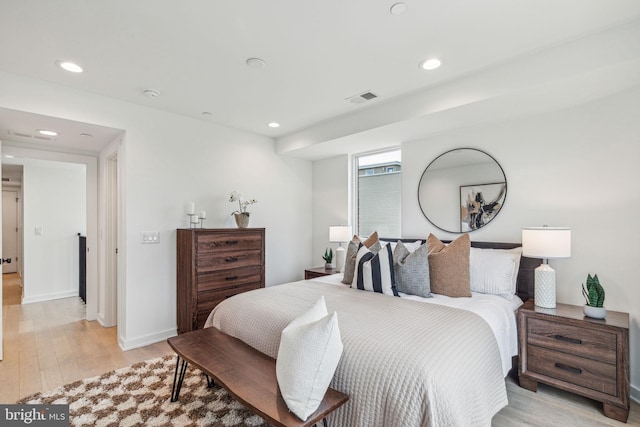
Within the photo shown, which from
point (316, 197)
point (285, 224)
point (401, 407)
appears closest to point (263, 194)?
point (285, 224)

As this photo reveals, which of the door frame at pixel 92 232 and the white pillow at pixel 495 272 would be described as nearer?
the white pillow at pixel 495 272

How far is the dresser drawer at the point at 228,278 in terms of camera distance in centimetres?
325

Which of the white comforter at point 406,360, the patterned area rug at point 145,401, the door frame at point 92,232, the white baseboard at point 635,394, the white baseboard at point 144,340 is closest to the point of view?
the white comforter at point 406,360

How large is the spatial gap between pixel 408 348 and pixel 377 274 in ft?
3.81

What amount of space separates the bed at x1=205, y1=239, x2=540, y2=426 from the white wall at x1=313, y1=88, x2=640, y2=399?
0.70 metres

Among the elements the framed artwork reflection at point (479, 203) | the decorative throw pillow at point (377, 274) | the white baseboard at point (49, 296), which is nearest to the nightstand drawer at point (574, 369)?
the decorative throw pillow at point (377, 274)

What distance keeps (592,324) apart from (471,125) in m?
1.98

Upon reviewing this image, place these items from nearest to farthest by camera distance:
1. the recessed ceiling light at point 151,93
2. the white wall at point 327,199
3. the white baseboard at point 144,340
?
1. the recessed ceiling light at point 151,93
2. the white baseboard at point 144,340
3. the white wall at point 327,199

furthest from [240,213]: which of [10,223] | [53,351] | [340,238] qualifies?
[10,223]

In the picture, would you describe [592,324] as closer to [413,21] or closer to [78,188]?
[413,21]

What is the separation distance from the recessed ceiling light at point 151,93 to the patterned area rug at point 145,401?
2483mm

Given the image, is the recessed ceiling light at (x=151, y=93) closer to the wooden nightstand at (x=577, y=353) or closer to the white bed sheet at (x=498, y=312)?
the white bed sheet at (x=498, y=312)

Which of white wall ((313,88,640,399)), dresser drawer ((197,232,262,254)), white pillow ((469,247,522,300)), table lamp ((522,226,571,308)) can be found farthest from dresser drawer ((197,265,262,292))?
table lamp ((522,226,571,308))

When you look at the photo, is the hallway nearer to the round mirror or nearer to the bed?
the bed
